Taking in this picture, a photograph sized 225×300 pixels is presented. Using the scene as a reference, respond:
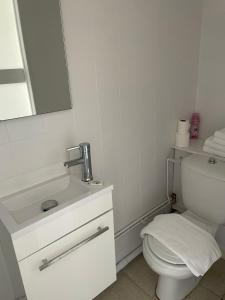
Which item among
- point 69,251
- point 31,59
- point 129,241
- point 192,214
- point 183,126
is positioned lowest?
point 129,241

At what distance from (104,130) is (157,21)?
29.2 inches

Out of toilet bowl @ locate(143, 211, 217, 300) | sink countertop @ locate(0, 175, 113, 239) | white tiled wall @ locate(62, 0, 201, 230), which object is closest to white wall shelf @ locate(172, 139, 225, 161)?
white tiled wall @ locate(62, 0, 201, 230)

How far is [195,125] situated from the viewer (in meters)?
1.90

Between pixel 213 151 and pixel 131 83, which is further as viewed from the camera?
pixel 213 151

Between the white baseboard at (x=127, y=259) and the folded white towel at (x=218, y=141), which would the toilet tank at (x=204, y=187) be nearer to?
the folded white towel at (x=218, y=141)

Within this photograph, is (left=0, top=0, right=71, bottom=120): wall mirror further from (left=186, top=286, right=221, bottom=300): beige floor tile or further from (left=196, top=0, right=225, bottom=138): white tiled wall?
(left=186, top=286, right=221, bottom=300): beige floor tile

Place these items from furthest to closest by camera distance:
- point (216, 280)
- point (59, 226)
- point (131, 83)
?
1. point (216, 280)
2. point (131, 83)
3. point (59, 226)

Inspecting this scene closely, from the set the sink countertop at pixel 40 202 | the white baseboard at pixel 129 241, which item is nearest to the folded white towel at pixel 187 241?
the white baseboard at pixel 129 241

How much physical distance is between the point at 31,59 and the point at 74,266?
988 mm

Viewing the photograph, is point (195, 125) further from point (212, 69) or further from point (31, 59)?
point (31, 59)

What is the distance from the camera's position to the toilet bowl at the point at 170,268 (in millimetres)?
1292

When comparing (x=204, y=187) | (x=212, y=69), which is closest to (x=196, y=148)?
(x=204, y=187)

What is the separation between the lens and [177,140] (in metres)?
1.82

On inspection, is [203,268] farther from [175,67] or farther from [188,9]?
[188,9]
